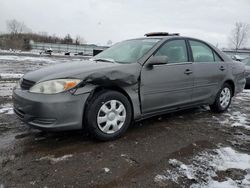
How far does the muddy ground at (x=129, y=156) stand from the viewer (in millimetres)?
2359

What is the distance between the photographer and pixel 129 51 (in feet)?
13.0

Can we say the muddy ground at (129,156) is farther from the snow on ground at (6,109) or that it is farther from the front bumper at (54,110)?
the front bumper at (54,110)

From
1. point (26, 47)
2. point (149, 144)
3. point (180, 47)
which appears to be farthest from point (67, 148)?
point (26, 47)

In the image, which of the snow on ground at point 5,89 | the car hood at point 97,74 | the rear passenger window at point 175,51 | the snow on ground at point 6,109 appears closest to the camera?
the car hood at point 97,74

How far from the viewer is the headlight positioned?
2840mm

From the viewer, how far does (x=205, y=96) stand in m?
4.49

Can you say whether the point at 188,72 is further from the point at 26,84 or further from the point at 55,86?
the point at 26,84

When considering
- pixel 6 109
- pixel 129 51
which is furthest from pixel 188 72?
pixel 6 109

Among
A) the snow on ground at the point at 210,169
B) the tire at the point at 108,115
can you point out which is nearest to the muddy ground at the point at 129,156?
the snow on ground at the point at 210,169

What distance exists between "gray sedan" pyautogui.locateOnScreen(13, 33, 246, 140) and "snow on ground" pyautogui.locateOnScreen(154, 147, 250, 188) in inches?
40.2

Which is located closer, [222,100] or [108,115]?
[108,115]

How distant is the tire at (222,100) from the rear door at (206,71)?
19 cm

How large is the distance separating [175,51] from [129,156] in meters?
2.09

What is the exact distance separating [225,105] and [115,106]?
2.92 m
